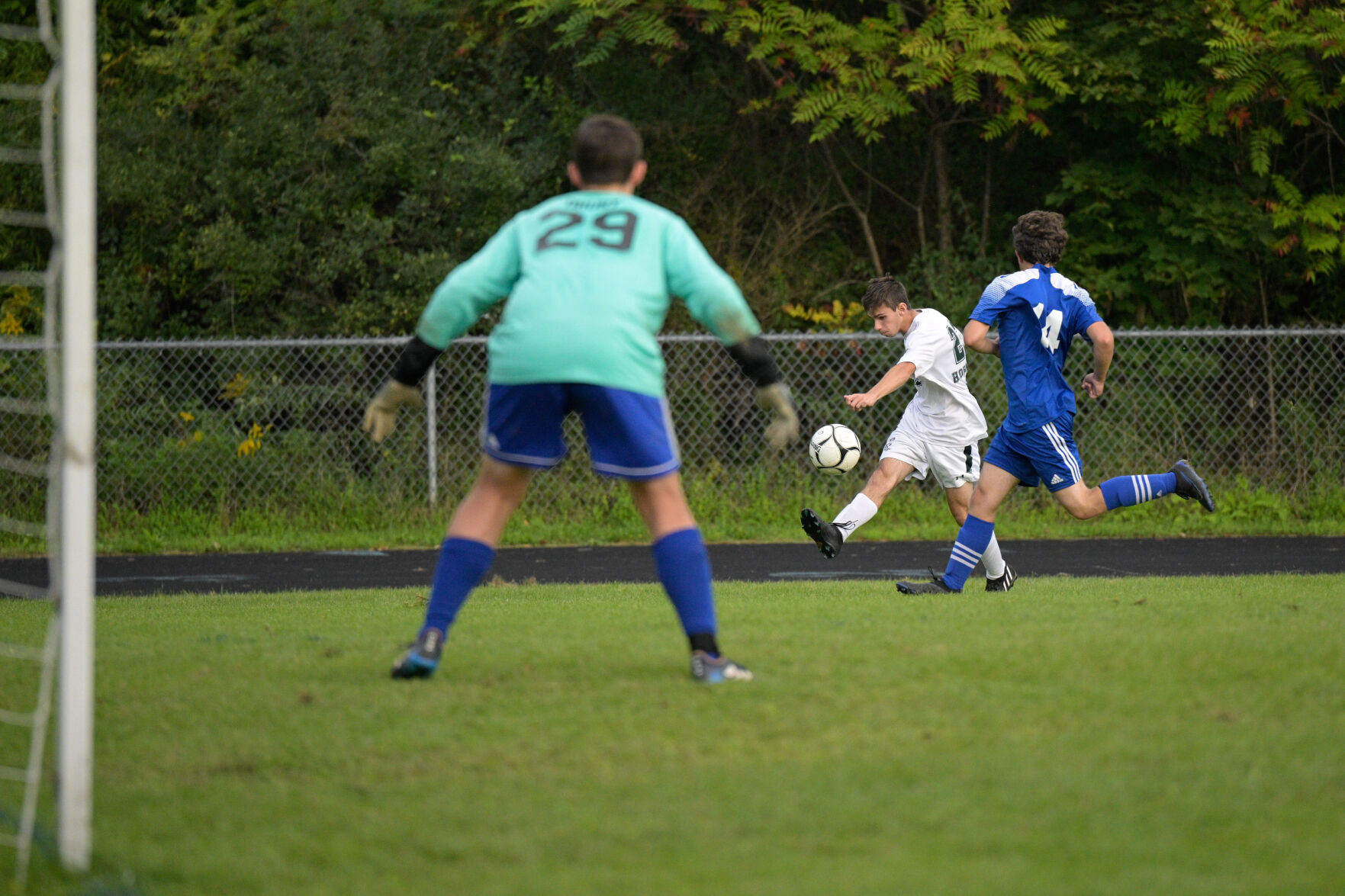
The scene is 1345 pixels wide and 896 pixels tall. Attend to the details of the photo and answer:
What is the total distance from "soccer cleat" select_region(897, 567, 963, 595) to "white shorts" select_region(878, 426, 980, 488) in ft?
3.02

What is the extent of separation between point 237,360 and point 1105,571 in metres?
8.32

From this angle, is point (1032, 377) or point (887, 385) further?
point (887, 385)

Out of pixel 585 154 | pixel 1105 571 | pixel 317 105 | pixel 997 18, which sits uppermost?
pixel 997 18

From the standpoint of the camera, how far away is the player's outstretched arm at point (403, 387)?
15.0 feet

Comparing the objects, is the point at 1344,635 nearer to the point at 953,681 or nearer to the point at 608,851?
the point at 953,681

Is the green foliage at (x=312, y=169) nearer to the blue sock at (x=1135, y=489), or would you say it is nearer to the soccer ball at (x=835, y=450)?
the soccer ball at (x=835, y=450)

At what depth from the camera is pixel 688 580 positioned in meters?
4.38

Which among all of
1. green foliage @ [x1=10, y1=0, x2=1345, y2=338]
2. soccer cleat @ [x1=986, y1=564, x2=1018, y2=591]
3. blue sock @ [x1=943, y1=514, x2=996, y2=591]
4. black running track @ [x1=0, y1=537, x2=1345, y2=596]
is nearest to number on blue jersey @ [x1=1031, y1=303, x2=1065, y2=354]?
blue sock @ [x1=943, y1=514, x2=996, y2=591]

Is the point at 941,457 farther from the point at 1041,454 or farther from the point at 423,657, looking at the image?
the point at 423,657

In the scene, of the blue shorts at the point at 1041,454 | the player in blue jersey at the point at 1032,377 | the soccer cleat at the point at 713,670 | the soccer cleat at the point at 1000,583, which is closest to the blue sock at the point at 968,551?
the player in blue jersey at the point at 1032,377

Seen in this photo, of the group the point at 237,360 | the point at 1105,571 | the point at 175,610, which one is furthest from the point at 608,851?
the point at 237,360

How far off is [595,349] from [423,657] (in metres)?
1.17

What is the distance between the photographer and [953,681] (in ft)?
14.1

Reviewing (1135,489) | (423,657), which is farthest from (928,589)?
(423,657)
